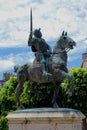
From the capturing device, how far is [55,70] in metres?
21.2

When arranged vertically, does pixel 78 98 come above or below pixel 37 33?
below

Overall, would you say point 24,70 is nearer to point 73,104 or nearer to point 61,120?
point 61,120

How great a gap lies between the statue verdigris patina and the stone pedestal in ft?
3.96

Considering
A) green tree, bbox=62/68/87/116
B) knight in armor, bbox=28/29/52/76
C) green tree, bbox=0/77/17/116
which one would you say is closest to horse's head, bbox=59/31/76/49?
knight in armor, bbox=28/29/52/76

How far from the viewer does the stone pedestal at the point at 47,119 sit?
19.9 m

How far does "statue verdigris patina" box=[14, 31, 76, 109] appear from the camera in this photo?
2116 cm

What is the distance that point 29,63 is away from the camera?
72.2 feet

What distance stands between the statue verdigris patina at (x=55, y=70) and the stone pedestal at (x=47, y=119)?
3.96 ft

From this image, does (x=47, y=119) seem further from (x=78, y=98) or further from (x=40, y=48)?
(x=78, y=98)

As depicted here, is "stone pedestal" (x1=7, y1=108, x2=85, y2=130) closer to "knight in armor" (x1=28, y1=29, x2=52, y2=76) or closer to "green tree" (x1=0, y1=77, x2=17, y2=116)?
"knight in armor" (x1=28, y1=29, x2=52, y2=76)

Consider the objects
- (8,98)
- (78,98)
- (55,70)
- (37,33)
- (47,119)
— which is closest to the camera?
(47,119)

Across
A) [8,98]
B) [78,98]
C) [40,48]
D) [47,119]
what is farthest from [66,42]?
[8,98]

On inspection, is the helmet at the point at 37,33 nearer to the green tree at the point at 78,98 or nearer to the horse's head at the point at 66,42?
the horse's head at the point at 66,42

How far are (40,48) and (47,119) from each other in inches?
136
